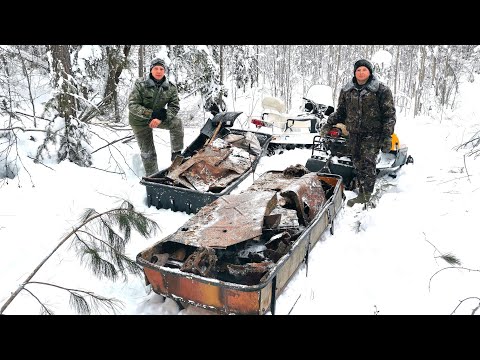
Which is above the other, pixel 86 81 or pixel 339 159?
pixel 86 81

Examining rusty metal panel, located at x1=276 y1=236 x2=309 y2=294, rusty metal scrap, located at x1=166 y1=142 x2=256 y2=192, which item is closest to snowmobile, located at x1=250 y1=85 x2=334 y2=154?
rusty metal scrap, located at x1=166 y1=142 x2=256 y2=192

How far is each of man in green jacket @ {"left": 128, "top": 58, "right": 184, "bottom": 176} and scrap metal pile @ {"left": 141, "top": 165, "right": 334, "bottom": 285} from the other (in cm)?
243

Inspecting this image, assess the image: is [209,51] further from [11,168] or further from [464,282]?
→ [464,282]

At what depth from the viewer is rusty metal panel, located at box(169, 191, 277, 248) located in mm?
3539

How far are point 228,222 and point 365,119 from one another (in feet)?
9.37

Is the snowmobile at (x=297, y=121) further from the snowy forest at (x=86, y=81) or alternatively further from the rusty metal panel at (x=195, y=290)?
the rusty metal panel at (x=195, y=290)

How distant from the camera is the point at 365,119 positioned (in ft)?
18.3

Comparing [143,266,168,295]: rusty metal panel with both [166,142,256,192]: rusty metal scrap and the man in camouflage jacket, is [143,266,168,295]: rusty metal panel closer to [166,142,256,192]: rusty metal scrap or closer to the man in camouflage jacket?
[166,142,256,192]: rusty metal scrap

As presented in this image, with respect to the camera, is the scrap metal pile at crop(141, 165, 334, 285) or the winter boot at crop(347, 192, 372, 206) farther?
the winter boot at crop(347, 192, 372, 206)

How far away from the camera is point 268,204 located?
3902 millimetres

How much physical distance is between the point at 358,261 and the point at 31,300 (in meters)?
3.00

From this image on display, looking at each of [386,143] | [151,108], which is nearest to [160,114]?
A: [151,108]

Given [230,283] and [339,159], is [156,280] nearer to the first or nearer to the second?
[230,283]

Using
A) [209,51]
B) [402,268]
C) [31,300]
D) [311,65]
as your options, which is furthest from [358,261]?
[311,65]
